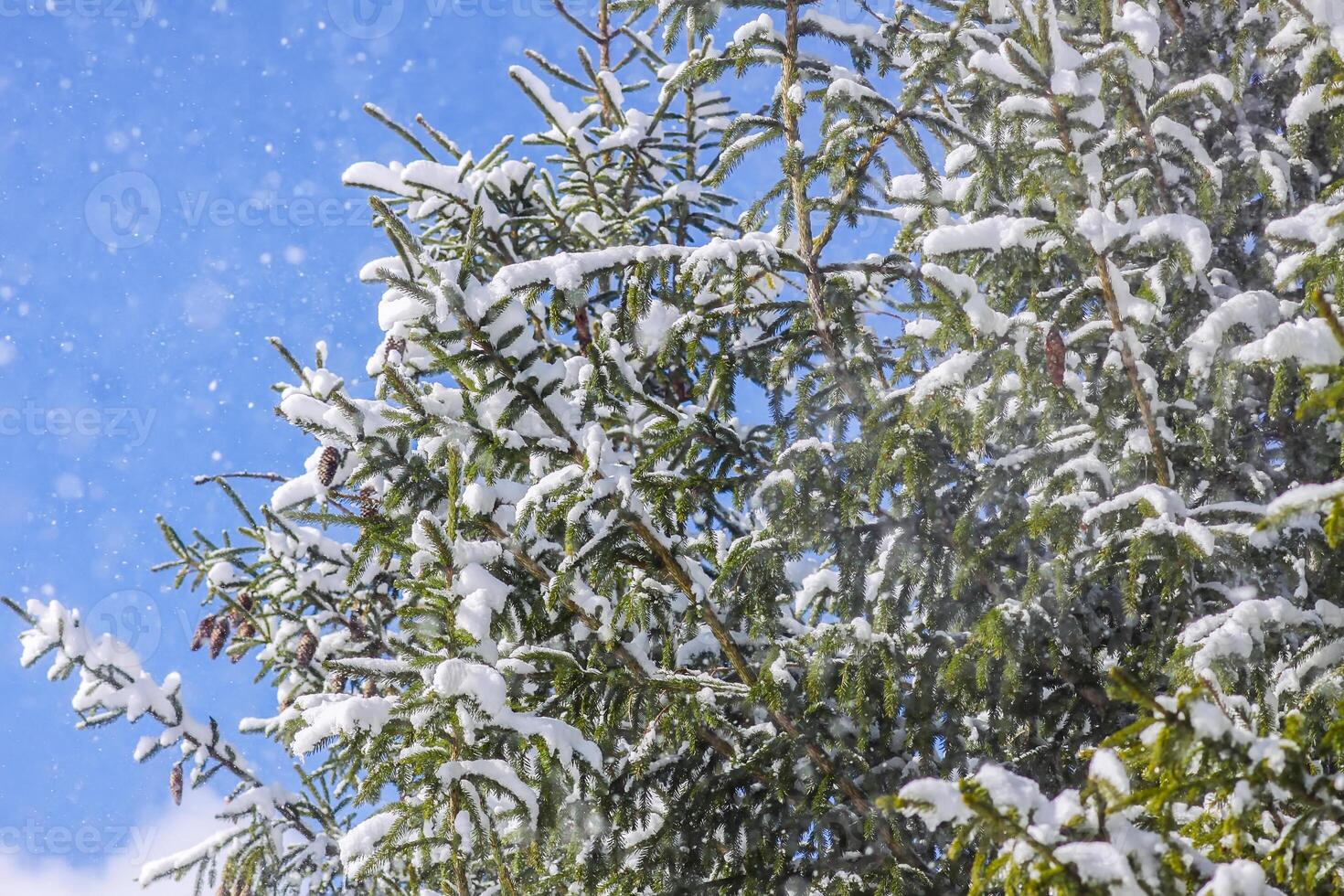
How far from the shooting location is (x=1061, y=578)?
342 cm

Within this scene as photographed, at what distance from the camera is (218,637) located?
564 cm

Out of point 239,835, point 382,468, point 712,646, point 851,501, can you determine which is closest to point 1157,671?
point 851,501

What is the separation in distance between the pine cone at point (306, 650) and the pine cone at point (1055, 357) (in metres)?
4.15

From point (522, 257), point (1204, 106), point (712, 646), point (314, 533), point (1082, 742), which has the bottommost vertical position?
point (1082, 742)

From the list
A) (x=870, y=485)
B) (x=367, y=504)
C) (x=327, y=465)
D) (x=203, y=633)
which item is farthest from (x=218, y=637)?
(x=870, y=485)

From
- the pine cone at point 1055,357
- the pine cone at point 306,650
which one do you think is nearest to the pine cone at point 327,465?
the pine cone at point 306,650

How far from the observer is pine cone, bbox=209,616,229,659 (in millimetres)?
5625

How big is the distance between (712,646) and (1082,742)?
1.77m

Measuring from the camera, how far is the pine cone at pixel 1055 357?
11.5 feet

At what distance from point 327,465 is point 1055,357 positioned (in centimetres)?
315

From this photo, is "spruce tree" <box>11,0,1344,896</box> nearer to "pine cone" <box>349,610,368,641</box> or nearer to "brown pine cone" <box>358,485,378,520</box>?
"brown pine cone" <box>358,485,378,520</box>

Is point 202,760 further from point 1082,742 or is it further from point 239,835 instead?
point 1082,742

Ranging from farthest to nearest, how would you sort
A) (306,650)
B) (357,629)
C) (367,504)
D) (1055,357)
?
(357,629)
(306,650)
(367,504)
(1055,357)

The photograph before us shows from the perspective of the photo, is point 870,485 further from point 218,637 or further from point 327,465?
point 218,637
